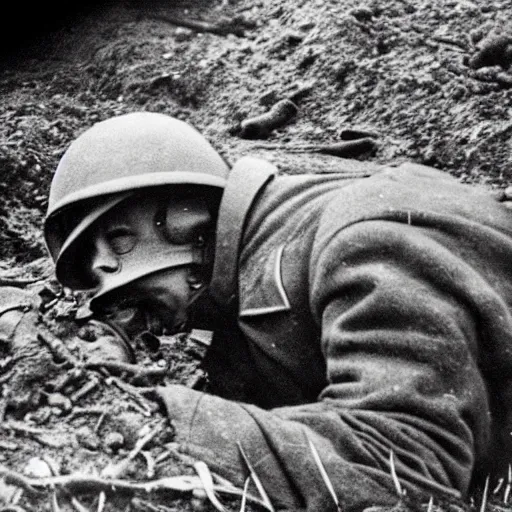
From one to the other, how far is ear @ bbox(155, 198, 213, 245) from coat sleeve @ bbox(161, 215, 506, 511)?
24.5 inches

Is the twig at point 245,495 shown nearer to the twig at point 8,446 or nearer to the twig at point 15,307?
the twig at point 8,446

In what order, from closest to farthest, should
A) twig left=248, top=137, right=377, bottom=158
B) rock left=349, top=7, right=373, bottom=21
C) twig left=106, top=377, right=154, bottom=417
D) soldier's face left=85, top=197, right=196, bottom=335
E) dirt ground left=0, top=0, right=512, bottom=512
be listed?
twig left=106, top=377, right=154, bottom=417, dirt ground left=0, top=0, right=512, bottom=512, soldier's face left=85, top=197, right=196, bottom=335, twig left=248, top=137, right=377, bottom=158, rock left=349, top=7, right=373, bottom=21

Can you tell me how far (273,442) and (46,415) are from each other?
58cm

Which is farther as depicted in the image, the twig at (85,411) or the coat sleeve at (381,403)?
A: the twig at (85,411)

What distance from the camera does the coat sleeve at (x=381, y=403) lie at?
7.03 feet

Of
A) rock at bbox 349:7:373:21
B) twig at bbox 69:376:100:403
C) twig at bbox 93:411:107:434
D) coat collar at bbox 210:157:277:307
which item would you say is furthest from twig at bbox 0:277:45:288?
rock at bbox 349:7:373:21

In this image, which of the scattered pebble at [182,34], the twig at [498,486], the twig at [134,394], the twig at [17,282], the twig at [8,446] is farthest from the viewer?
the scattered pebble at [182,34]

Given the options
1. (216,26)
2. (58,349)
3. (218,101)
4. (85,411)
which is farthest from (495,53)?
(85,411)

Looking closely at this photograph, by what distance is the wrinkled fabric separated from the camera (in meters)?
2.15

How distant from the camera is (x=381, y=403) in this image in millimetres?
2176

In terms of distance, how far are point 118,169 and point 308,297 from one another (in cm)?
71

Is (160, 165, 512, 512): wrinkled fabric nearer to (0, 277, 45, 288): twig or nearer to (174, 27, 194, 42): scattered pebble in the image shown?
(0, 277, 45, 288): twig

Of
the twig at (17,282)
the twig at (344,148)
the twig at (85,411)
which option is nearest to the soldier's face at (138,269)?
the twig at (85,411)

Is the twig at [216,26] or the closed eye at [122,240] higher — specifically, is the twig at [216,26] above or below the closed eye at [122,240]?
above
